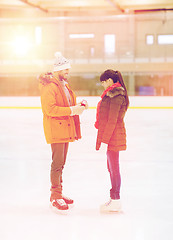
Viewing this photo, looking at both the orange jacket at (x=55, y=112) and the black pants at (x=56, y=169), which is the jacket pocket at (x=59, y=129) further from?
the black pants at (x=56, y=169)

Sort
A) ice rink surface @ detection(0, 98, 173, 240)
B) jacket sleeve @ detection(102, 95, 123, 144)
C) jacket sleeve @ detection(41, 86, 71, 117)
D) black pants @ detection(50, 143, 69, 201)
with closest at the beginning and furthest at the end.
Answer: ice rink surface @ detection(0, 98, 173, 240), jacket sleeve @ detection(102, 95, 123, 144), jacket sleeve @ detection(41, 86, 71, 117), black pants @ detection(50, 143, 69, 201)

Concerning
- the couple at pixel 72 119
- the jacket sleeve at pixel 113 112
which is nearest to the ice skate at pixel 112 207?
the couple at pixel 72 119

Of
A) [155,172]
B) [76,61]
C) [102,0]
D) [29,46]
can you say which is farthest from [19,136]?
[29,46]

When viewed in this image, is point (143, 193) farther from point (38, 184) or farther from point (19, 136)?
point (19, 136)

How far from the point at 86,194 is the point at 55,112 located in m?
0.97

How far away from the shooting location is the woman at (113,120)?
3.22 m

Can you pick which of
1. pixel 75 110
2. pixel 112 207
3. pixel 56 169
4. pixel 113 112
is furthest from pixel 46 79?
pixel 112 207

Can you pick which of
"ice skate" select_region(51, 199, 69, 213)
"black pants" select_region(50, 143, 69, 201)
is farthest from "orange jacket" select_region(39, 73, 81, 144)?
"ice skate" select_region(51, 199, 69, 213)

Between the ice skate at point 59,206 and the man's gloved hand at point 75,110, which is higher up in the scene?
the man's gloved hand at point 75,110

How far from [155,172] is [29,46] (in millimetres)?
29055

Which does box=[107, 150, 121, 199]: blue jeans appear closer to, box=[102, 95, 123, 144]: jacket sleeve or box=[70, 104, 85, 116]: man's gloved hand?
box=[102, 95, 123, 144]: jacket sleeve

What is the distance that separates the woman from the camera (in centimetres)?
322

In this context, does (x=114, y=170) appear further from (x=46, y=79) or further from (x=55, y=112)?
(x=46, y=79)

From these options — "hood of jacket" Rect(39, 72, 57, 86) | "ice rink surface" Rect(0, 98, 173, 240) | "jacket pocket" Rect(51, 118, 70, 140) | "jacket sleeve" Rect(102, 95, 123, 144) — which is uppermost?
"hood of jacket" Rect(39, 72, 57, 86)
